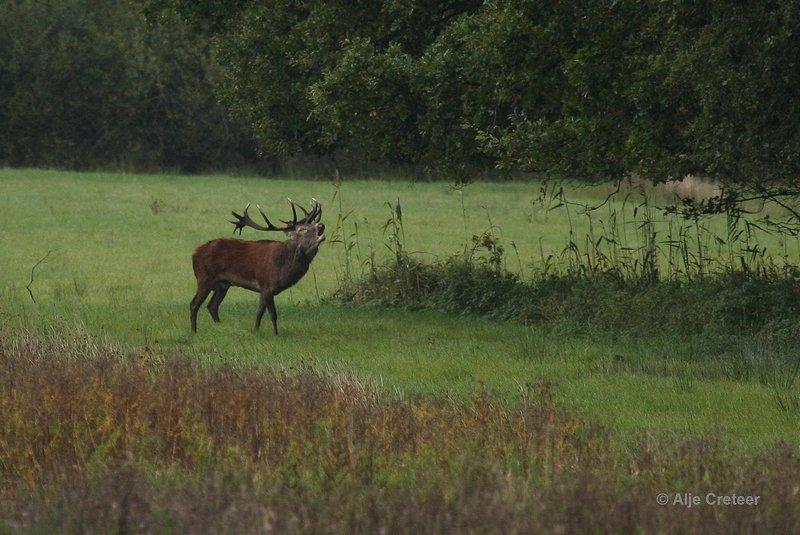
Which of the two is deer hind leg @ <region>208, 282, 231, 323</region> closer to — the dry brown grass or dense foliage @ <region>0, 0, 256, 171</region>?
the dry brown grass

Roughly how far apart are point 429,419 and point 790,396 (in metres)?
3.49

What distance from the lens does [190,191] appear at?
48.5 metres

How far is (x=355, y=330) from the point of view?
1546 cm

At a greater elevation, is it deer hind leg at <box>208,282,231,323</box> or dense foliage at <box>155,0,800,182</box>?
dense foliage at <box>155,0,800,182</box>

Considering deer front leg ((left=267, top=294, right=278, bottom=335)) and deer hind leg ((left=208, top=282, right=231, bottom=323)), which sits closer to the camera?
deer front leg ((left=267, top=294, right=278, bottom=335))

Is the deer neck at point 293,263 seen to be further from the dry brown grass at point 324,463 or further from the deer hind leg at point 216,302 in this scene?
the dry brown grass at point 324,463

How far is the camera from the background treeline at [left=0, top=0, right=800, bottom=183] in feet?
40.4

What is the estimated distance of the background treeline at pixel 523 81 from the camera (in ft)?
40.4

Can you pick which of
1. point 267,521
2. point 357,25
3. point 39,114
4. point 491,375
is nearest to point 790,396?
point 491,375

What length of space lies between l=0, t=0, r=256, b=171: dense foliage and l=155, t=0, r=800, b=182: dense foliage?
4513 centimetres

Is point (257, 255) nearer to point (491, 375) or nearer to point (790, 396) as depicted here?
point (491, 375)

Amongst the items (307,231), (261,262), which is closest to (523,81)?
(307,231)

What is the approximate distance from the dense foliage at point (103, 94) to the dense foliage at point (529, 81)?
45.1m

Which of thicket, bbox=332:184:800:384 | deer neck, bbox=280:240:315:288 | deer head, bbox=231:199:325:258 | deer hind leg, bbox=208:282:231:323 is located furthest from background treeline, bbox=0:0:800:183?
deer hind leg, bbox=208:282:231:323
